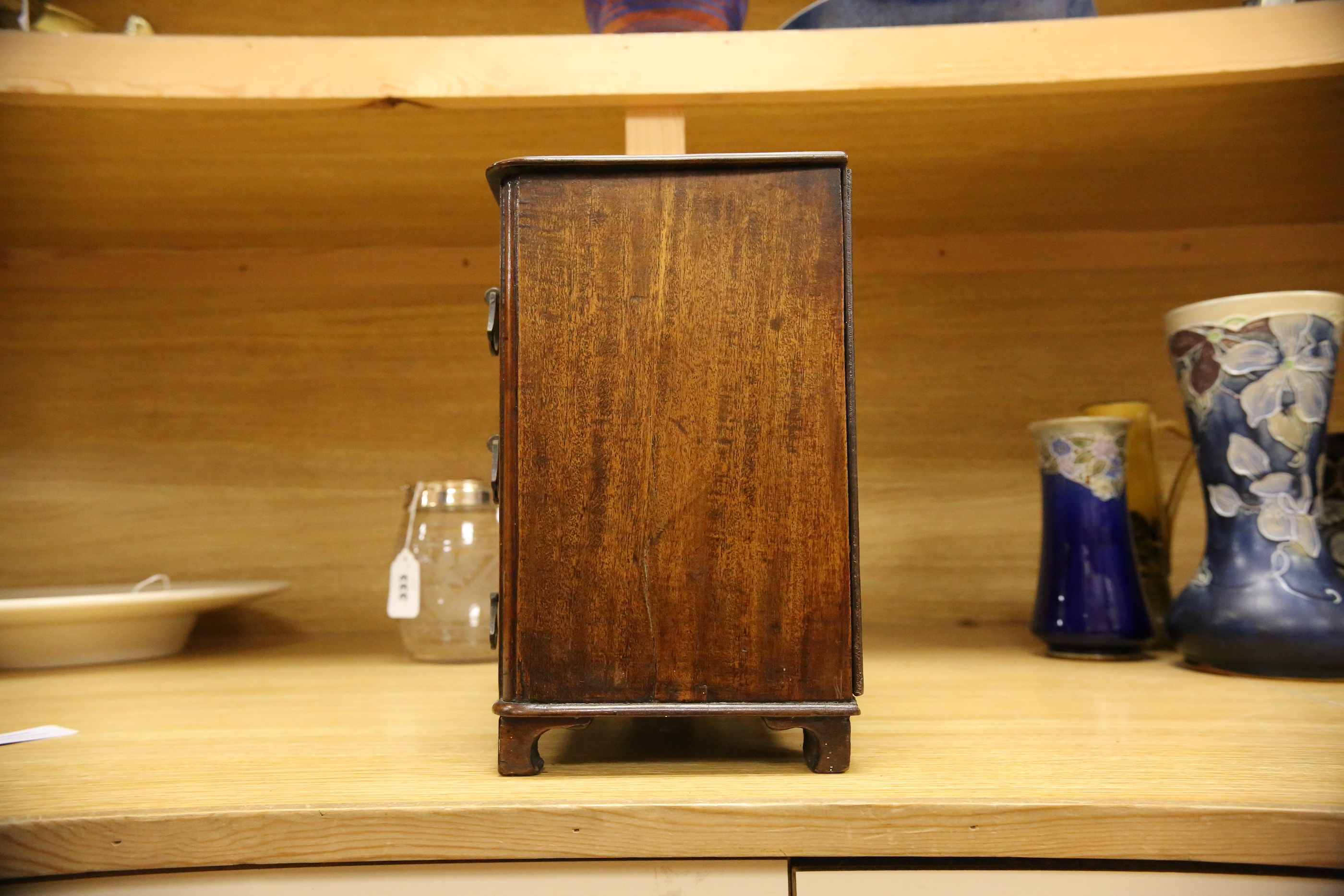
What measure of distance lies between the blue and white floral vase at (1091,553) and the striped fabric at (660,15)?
49cm

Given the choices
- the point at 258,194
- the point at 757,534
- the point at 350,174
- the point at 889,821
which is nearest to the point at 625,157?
the point at 757,534

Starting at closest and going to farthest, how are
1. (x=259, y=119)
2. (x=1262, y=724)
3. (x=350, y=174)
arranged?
1. (x=1262, y=724)
2. (x=259, y=119)
3. (x=350, y=174)

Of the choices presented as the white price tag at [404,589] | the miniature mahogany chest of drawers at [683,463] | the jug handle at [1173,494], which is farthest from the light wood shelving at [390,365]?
the miniature mahogany chest of drawers at [683,463]

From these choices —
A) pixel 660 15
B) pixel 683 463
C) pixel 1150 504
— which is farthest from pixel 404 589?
pixel 1150 504

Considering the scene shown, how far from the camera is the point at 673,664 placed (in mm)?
464

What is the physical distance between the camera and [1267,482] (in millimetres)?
698

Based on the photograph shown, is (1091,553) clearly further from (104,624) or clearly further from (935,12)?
(104,624)

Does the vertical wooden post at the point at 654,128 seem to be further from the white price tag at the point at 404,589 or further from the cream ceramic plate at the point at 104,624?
the cream ceramic plate at the point at 104,624

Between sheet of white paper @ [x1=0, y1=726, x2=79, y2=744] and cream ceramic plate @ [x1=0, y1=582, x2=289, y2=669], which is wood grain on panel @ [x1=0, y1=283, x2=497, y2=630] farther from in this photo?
sheet of white paper @ [x1=0, y1=726, x2=79, y2=744]

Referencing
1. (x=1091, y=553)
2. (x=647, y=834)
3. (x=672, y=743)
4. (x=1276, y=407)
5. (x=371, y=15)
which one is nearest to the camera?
(x=647, y=834)

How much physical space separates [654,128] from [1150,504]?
0.66 meters

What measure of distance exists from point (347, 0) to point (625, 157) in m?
0.79

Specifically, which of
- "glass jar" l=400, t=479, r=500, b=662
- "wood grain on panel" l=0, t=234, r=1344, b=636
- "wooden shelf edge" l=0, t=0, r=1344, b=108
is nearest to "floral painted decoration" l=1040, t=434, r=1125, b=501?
"wood grain on panel" l=0, t=234, r=1344, b=636

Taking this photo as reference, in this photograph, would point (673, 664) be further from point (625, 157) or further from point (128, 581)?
point (128, 581)
